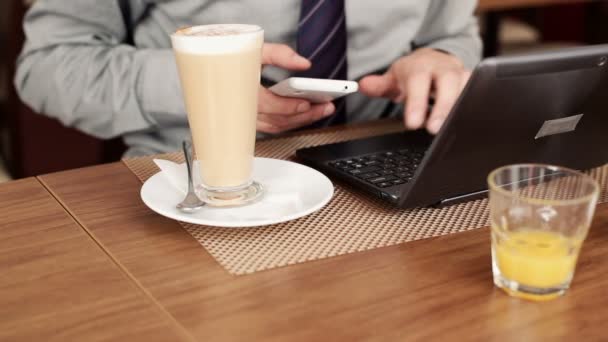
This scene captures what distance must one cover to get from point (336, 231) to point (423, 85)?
272 mm

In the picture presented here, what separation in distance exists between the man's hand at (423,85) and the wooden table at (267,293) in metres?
0.20

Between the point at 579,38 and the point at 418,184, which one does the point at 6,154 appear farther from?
the point at 579,38

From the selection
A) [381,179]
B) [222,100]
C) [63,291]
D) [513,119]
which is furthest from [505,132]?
[63,291]

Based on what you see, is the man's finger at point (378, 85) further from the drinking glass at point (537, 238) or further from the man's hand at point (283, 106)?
the drinking glass at point (537, 238)

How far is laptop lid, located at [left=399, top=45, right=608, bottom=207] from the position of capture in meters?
0.65

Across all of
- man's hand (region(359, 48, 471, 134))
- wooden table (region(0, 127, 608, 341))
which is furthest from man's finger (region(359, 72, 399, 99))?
wooden table (region(0, 127, 608, 341))

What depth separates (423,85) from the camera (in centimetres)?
90

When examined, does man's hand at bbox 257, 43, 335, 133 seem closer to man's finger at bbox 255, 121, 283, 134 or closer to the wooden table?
man's finger at bbox 255, 121, 283, 134

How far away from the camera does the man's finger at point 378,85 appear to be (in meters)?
1.02

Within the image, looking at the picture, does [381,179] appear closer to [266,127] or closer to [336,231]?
[336,231]

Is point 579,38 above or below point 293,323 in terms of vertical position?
below

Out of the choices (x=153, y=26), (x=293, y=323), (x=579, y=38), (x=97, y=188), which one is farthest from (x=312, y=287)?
(x=579, y=38)

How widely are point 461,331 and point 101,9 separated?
2.77ft

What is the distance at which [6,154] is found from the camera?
2.22 metres
